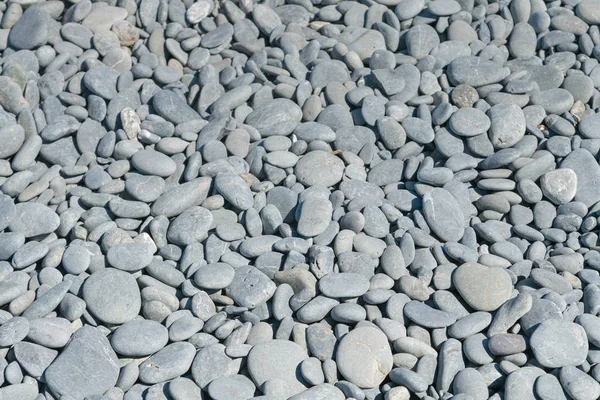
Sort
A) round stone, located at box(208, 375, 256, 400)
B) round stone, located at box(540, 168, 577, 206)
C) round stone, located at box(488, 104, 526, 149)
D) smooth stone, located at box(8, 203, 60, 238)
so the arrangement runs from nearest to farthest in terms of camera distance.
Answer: round stone, located at box(208, 375, 256, 400)
smooth stone, located at box(8, 203, 60, 238)
round stone, located at box(540, 168, 577, 206)
round stone, located at box(488, 104, 526, 149)

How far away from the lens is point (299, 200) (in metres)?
3.05

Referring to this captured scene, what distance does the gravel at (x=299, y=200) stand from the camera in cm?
254

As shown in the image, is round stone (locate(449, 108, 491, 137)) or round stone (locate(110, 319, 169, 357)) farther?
round stone (locate(449, 108, 491, 137))

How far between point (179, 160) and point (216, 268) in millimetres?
658

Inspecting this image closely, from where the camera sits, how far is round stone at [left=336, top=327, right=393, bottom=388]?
2518mm

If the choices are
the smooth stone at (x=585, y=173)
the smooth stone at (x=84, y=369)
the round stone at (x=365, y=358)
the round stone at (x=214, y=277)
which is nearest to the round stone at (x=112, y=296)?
the smooth stone at (x=84, y=369)

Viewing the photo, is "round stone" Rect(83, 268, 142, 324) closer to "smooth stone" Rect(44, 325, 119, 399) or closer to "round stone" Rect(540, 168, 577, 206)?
"smooth stone" Rect(44, 325, 119, 399)

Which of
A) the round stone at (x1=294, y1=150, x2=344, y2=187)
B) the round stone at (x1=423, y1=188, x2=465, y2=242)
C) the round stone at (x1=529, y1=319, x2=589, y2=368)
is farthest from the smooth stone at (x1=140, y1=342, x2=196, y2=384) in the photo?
the round stone at (x1=529, y1=319, x2=589, y2=368)

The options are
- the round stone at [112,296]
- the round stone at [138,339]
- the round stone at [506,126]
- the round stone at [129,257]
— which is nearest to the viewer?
the round stone at [138,339]

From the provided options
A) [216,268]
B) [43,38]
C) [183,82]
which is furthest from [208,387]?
[43,38]

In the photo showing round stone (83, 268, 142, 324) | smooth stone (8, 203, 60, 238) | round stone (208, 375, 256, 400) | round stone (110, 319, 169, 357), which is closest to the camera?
Answer: round stone (208, 375, 256, 400)

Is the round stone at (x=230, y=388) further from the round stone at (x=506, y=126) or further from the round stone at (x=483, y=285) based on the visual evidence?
the round stone at (x=506, y=126)

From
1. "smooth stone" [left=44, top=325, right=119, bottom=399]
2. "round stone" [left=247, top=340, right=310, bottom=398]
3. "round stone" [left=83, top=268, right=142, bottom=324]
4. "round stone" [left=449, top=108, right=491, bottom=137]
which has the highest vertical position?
"round stone" [left=449, top=108, right=491, bottom=137]

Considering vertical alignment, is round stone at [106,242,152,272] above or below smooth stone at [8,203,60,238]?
above
